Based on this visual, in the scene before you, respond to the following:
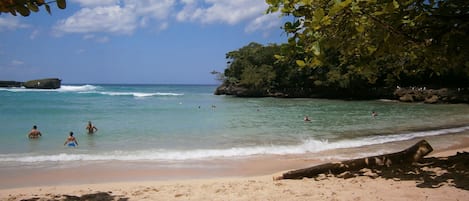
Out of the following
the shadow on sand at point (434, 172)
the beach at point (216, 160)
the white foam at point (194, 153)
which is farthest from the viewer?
the white foam at point (194, 153)

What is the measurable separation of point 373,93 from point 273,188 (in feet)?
170

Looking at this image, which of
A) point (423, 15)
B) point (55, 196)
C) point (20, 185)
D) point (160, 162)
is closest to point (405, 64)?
point (423, 15)

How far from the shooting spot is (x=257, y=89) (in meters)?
65.4

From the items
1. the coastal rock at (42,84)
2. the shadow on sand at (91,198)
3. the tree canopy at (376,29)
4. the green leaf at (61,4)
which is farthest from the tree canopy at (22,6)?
the coastal rock at (42,84)

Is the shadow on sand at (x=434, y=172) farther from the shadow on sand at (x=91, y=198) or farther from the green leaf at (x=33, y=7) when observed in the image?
the green leaf at (x=33, y=7)

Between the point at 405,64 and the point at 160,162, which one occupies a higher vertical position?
the point at 405,64

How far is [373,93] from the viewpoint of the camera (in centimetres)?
5588

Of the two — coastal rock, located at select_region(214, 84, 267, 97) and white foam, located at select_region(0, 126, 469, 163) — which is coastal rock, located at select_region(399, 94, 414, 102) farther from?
white foam, located at select_region(0, 126, 469, 163)

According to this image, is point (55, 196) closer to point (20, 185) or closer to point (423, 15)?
point (20, 185)

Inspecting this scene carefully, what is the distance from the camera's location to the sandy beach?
627 cm

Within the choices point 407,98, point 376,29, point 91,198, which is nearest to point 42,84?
point 407,98

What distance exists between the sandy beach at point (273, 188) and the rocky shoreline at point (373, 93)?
41.9m

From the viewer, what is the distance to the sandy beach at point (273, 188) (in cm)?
627

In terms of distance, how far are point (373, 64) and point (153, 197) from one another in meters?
4.42
